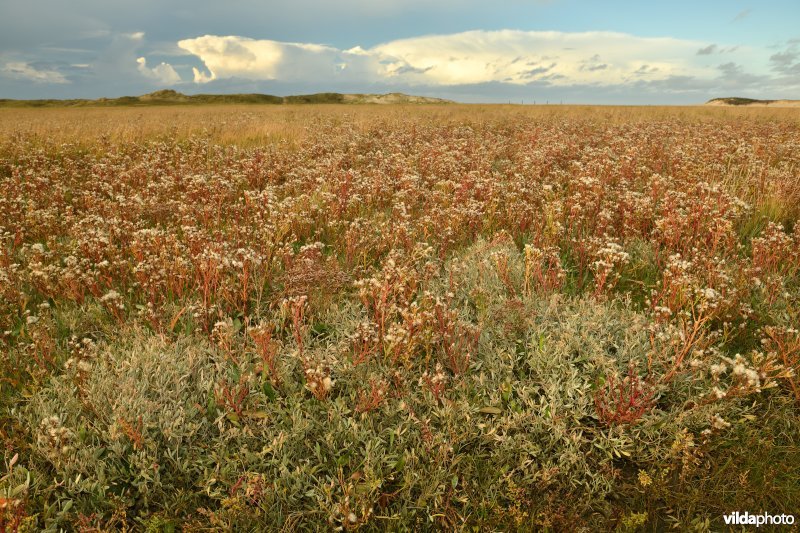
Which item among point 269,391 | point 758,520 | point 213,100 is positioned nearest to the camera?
point 758,520

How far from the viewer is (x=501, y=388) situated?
3742 mm

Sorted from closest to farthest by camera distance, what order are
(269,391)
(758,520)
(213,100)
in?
1. (758,520)
2. (269,391)
3. (213,100)

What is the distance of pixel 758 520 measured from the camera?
3.04 meters

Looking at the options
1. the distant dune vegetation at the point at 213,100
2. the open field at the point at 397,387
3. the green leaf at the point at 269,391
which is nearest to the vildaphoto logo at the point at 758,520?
the open field at the point at 397,387

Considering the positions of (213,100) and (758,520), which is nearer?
(758,520)

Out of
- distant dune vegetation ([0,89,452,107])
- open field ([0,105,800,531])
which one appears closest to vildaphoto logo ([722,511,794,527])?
open field ([0,105,800,531])

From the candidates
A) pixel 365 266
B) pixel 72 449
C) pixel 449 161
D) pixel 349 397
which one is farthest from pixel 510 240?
pixel 72 449

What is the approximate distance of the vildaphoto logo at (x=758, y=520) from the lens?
3.03 m

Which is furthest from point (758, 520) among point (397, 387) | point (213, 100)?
point (213, 100)

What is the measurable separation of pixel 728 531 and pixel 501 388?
5.84 feet

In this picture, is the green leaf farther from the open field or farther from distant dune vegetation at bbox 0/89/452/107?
distant dune vegetation at bbox 0/89/452/107

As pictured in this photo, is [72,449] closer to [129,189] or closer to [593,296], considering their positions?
[593,296]

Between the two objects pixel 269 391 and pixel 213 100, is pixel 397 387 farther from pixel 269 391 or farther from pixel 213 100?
pixel 213 100

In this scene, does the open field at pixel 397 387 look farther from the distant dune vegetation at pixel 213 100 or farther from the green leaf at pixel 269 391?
the distant dune vegetation at pixel 213 100
